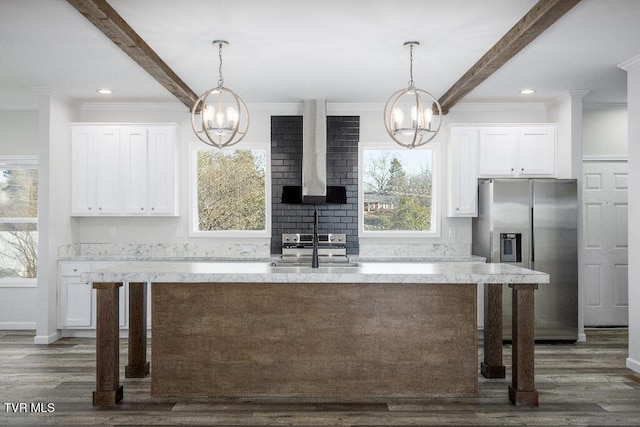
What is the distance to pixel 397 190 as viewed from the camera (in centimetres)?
670

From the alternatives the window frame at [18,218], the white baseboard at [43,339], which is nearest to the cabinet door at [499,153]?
the white baseboard at [43,339]

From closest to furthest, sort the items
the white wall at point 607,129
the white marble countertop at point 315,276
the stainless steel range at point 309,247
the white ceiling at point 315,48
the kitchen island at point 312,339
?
the white marble countertop at point 315,276, the white ceiling at point 315,48, the kitchen island at point 312,339, the stainless steel range at point 309,247, the white wall at point 607,129

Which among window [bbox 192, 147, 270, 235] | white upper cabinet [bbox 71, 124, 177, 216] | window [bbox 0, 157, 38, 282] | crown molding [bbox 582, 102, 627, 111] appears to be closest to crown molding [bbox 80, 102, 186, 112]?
white upper cabinet [bbox 71, 124, 177, 216]

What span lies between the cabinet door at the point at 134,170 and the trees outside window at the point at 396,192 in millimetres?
2499

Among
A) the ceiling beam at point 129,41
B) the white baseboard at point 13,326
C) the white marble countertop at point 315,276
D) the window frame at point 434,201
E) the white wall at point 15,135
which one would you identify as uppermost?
the ceiling beam at point 129,41

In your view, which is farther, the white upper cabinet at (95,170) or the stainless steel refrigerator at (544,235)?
the white upper cabinet at (95,170)

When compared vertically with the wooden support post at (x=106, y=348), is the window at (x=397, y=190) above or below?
above

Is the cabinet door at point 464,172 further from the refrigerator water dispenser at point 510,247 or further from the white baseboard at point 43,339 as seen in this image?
the white baseboard at point 43,339

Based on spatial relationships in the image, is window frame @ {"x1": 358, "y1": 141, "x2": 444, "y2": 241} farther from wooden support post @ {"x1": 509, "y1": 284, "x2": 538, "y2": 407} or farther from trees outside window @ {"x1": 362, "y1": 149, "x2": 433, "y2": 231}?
wooden support post @ {"x1": 509, "y1": 284, "x2": 538, "y2": 407}

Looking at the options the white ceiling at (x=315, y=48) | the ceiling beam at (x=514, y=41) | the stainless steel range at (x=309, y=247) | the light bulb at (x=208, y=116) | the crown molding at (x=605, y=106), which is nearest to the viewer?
the ceiling beam at (x=514, y=41)

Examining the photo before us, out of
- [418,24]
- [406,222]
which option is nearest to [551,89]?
[406,222]

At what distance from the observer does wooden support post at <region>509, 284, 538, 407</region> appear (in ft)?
12.3

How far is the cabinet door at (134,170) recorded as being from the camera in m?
6.30

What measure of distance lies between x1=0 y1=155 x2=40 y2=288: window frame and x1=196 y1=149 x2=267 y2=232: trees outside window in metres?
1.94
